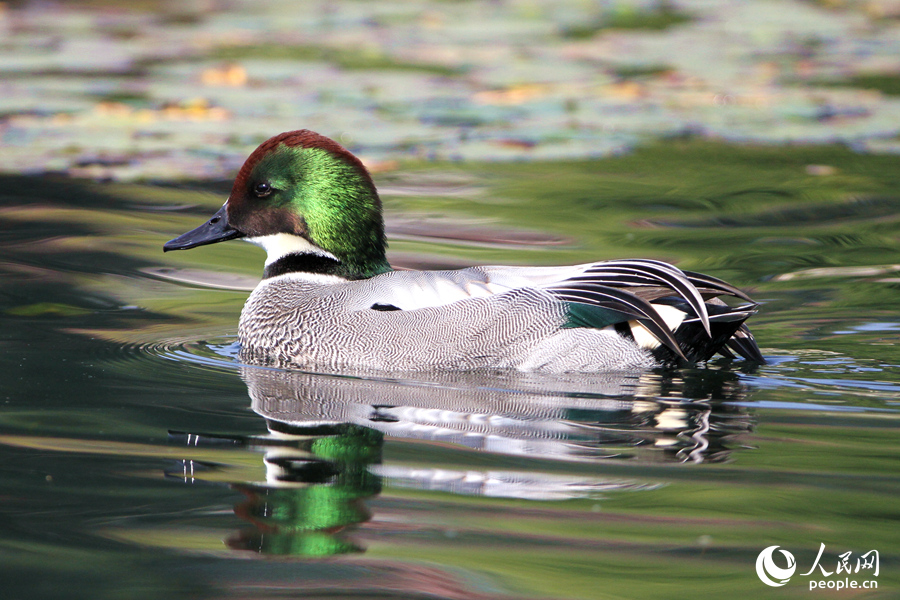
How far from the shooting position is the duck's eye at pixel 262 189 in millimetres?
5570

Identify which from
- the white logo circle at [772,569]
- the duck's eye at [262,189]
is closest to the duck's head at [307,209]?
the duck's eye at [262,189]

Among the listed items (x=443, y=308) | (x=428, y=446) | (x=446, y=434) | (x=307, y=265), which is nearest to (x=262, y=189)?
(x=307, y=265)

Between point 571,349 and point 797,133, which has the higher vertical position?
point 797,133

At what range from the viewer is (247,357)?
5477mm

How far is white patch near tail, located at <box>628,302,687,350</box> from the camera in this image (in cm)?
507

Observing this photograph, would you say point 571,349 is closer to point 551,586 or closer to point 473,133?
point 551,586

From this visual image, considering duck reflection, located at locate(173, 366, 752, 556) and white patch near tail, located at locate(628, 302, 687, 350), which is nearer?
duck reflection, located at locate(173, 366, 752, 556)

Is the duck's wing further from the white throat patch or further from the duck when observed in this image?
the white throat patch

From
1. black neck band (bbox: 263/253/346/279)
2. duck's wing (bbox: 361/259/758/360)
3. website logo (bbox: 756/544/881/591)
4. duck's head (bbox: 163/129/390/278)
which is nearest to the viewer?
website logo (bbox: 756/544/881/591)

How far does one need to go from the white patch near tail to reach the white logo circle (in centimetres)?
188

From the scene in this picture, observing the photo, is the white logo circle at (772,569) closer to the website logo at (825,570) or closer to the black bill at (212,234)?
the website logo at (825,570)

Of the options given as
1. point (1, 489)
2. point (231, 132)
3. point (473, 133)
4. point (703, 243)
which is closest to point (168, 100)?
point (231, 132)

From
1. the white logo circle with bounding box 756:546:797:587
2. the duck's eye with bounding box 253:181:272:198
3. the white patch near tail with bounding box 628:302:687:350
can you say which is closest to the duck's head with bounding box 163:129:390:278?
the duck's eye with bounding box 253:181:272:198

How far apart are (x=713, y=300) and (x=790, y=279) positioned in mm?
1652
